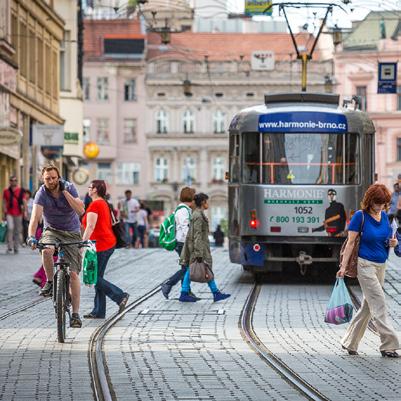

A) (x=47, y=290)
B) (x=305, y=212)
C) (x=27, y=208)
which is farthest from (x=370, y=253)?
(x=27, y=208)

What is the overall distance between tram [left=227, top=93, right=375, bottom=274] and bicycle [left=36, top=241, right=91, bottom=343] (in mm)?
10776

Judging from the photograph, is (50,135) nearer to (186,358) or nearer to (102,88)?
(186,358)

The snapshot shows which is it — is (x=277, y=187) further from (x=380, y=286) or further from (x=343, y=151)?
(x=380, y=286)

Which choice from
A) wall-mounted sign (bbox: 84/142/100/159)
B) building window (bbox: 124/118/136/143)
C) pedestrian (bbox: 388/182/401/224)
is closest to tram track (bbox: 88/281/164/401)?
pedestrian (bbox: 388/182/401/224)

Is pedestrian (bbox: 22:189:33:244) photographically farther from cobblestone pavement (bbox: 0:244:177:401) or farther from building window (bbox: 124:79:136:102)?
building window (bbox: 124:79:136:102)

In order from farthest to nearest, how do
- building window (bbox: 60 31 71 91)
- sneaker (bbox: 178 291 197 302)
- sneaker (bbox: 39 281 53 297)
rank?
building window (bbox: 60 31 71 91) → sneaker (bbox: 178 291 197 302) → sneaker (bbox: 39 281 53 297)

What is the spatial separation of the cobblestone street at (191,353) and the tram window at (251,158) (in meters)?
3.41

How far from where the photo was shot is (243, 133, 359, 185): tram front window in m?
26.8

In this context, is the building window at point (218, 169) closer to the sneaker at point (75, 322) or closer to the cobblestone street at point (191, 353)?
the cobblestone street at point (191, 353)

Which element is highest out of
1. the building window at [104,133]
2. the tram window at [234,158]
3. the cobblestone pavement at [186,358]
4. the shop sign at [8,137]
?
the building window at [104,133]

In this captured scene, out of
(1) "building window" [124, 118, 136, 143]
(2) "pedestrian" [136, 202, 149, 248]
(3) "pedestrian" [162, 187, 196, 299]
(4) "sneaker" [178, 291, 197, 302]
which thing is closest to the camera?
(4) "sneaker" [178, 291, 197, 302]

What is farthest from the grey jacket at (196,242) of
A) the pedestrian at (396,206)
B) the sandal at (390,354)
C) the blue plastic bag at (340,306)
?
the pedestrian at (396,206)

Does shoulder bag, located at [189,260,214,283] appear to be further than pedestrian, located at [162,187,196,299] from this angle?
No

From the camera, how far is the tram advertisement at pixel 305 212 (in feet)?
87.1
